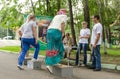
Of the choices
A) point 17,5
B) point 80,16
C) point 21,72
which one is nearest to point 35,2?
point 17,5

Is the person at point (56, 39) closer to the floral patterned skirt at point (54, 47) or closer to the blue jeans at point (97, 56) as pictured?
the floral patterned skirt at point (54, 47)

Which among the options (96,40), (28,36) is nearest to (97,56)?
(96,40)

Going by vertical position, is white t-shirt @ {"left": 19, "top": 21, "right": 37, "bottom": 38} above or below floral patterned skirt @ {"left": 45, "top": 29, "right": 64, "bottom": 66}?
above

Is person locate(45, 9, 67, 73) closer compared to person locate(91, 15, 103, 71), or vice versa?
person locate(45, 9, 67, 73)

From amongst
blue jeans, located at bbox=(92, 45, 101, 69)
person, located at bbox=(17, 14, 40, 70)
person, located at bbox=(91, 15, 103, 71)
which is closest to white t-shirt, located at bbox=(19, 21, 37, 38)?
person, located at bbox=(17, 14, 40, 70)

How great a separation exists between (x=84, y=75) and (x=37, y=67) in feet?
6.23

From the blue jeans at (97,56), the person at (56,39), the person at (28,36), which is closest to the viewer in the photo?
the person at (56,39)

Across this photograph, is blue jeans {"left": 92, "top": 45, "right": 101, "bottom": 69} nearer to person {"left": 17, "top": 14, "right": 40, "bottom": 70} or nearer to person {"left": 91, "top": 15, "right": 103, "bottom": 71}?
person {"left": 91, "top": 15, "right": 103, "bottom": 71}

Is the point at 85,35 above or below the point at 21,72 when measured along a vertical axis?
above

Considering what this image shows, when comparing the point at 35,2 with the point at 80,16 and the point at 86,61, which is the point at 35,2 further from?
the point at 86,61

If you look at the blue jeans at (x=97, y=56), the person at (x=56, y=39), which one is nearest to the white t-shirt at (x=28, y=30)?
the person at (x=56, y=39)

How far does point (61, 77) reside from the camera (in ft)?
32.0

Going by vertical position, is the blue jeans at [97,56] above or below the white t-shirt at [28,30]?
below


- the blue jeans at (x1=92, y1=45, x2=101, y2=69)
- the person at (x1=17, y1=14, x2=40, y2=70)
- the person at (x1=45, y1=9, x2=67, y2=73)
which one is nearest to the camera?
the person at (x1=45, y1=9, x2=67, y2=73)
